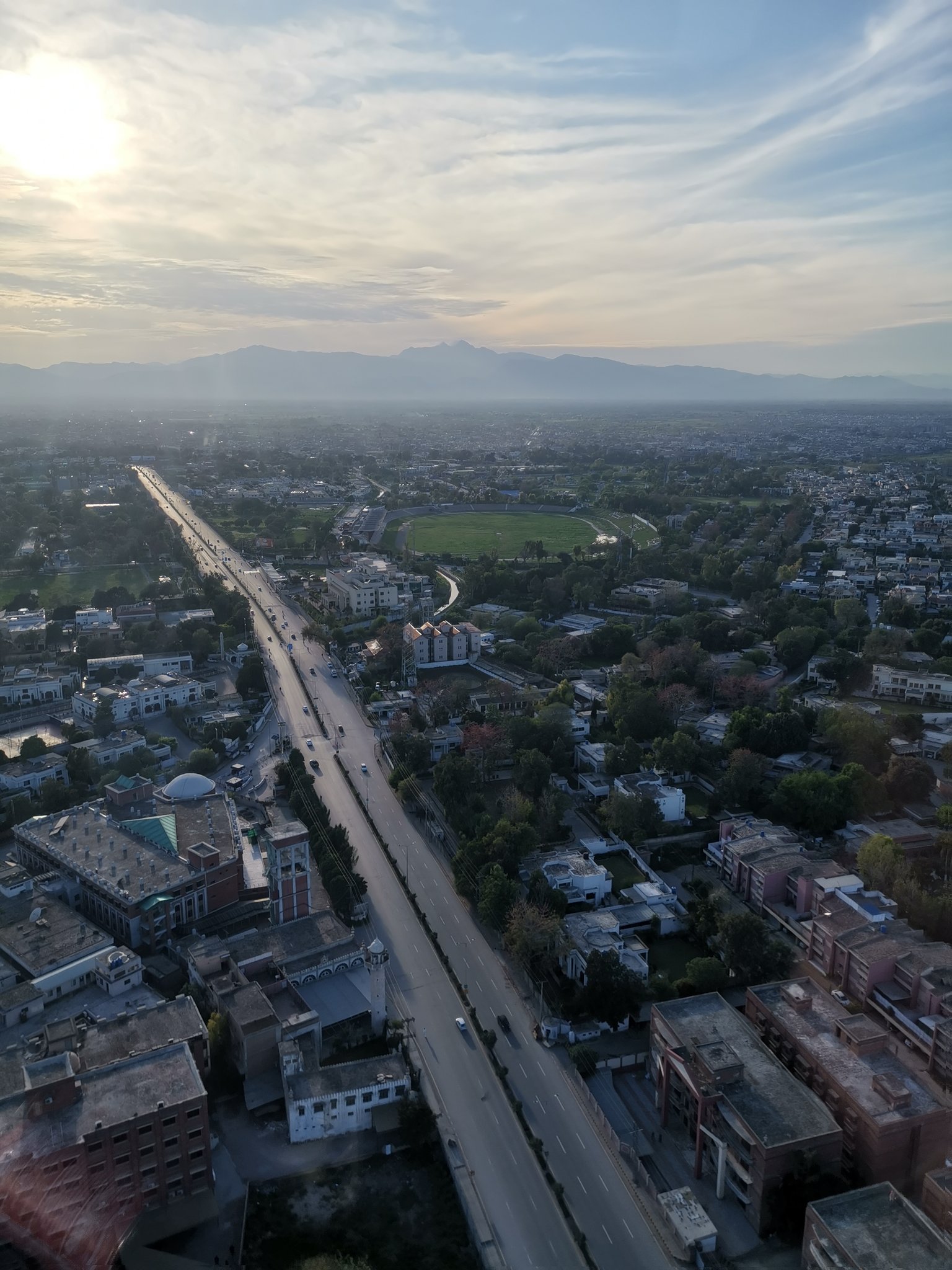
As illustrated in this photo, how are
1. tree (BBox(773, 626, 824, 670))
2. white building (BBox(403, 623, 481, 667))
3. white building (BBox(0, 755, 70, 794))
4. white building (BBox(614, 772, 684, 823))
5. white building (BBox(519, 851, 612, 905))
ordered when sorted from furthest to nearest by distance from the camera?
1. tree (BBox(773, 626, 824, 670))
2. white building (BBox(403, 623, 481, 667))
3. white building (BBox(0, 755, 70, 794))
4. white building (BBox(614, 772, 684, 823))
5. white building (BBox(519, 851, 612, 905))

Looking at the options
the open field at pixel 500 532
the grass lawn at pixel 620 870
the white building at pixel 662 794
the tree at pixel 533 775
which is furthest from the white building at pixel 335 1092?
the open field at pixel 500 532

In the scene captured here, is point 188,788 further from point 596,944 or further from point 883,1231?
point 883,1231

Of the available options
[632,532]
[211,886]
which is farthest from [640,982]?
[632,532]

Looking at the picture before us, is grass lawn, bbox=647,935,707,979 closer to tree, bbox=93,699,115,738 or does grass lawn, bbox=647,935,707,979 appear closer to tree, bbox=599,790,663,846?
tree, bbox=599,790,663,846

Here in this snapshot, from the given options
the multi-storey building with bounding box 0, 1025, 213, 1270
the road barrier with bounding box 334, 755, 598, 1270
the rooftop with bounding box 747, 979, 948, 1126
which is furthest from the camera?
the rooftop with bounding box 747, 979, 948, 1126

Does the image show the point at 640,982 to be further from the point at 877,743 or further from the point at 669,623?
the point at 669,623

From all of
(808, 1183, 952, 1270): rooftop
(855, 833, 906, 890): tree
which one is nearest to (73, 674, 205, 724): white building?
(855, 833, 906, 890): tree

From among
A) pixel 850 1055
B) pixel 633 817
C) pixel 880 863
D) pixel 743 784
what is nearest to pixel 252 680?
pixel 633 817
